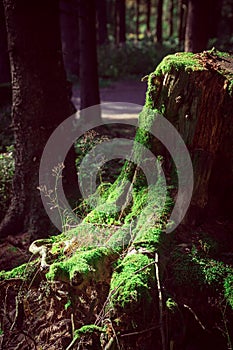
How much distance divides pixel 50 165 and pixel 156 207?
245cm

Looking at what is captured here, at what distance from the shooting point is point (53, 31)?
5602 millimetres

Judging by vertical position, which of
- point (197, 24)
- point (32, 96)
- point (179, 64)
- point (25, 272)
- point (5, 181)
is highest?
point (197, 24)

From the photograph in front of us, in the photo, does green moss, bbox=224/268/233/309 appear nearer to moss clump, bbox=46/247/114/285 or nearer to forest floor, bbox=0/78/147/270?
moss clump, bbox=46/247/114/285

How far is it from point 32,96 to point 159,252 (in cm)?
313

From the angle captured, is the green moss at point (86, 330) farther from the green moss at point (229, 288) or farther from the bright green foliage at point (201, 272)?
the green moss at point (229, 288)

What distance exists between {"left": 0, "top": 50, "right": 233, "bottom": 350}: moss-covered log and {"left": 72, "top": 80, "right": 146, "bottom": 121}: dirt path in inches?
353

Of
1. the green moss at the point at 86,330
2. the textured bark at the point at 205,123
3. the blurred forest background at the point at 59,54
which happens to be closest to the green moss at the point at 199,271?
the textured bark at the point at 205,123

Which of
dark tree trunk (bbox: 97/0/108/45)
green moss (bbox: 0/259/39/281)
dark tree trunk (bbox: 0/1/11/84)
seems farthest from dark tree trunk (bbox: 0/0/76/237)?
dark tree trunk (bbox: 97/0/108/45)

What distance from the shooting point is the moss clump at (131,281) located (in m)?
2.99

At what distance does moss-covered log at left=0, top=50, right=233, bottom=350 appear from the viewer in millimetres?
3090

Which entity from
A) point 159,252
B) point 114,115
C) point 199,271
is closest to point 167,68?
point 159,252

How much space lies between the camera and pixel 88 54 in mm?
10453

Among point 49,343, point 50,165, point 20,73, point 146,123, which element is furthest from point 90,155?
point 49,343

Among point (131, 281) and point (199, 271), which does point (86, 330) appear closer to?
point (131, 281)
